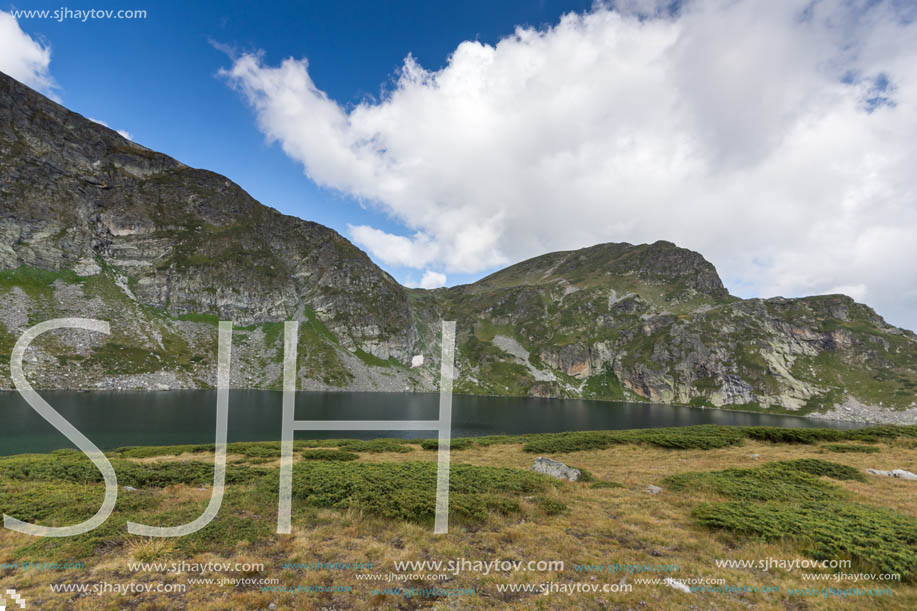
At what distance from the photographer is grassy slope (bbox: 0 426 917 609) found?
28.3 ft

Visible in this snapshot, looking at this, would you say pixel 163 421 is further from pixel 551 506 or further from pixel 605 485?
pixel 605 485

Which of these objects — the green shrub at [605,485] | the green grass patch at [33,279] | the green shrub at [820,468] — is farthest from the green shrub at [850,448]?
the green grass patch at [33,279]

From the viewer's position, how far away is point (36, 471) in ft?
61.0

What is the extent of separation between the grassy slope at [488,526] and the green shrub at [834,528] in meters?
0.05

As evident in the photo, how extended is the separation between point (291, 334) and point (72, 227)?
9872 centimetres

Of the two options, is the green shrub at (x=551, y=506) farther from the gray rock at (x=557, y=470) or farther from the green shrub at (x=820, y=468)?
the green shrub at (x=820, y=468)

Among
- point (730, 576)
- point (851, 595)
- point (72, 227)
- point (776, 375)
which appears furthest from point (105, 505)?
point (776, 375)

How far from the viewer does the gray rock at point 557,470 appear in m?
21.6

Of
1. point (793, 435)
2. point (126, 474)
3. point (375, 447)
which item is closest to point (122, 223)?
point (375, 447)

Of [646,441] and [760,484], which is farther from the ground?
[760,484]

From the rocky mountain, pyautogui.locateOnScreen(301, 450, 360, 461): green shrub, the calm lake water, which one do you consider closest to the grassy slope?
pyautogui.locateOnScreen(301, 450, 360, 461): green shrub

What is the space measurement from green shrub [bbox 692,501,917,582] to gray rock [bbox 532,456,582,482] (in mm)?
7801

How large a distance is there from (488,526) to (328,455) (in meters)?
21.8

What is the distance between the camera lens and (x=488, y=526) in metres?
13.3
